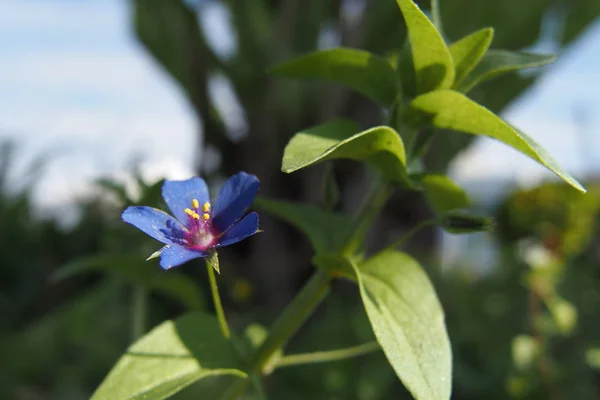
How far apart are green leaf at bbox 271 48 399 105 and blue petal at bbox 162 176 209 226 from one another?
102 millimetres

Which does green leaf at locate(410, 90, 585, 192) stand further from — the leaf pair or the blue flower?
the blue flower

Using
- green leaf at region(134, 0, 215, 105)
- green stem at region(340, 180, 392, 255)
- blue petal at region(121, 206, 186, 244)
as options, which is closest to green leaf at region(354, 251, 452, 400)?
green stem at region(340, 180, 392, 255)

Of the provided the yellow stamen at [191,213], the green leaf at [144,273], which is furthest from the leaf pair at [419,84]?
the green leaf at [144,273]

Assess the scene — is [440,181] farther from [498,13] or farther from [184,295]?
[498,13]

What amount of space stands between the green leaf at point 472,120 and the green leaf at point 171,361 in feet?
0.69

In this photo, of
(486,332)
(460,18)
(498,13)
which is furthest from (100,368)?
(498,13)

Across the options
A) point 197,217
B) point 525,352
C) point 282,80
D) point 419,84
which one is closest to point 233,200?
point 197,217

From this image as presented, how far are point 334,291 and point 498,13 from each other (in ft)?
3.28

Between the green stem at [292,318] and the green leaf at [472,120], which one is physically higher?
the green leaf at [472,120]

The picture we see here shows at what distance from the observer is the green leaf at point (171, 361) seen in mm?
406

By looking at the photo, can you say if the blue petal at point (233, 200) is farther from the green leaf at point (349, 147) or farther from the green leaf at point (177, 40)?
the green leaf at point (177, 40)

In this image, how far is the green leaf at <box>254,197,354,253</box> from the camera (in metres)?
0.48

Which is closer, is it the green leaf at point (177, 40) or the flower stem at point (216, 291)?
the flower stem at point (216, 291)

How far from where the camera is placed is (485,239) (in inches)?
94.7
